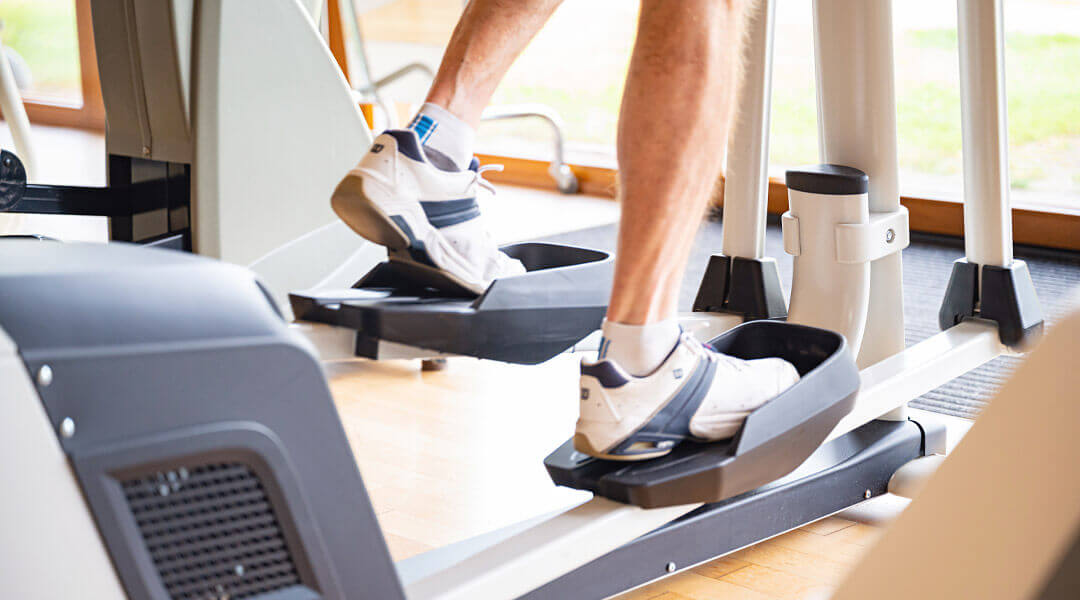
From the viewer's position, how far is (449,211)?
1.08 meters

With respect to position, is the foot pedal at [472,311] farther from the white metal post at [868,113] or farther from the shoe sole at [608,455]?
the white metal post at [868,113]

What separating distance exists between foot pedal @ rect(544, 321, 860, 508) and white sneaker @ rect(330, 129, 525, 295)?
0.23 metres

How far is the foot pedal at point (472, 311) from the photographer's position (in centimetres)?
102

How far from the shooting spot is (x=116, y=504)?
592mm

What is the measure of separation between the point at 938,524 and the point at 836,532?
0.96 m

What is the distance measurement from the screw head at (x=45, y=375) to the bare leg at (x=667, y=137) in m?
0.51

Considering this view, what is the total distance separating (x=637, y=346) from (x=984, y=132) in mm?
787

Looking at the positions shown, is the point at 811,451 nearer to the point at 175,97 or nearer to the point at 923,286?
the point at 175,97

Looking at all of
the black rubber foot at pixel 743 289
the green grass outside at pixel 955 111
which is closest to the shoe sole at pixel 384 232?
the black rubber foot at pixel 743 289

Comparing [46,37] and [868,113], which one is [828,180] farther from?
[46,37]

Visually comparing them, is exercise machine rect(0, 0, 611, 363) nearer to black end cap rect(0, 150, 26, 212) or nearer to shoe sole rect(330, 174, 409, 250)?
black end cap rect(0, 150, 26, 212)

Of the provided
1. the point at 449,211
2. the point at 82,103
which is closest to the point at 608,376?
the point at 449,211

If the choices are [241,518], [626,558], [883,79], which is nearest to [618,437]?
[626,558]

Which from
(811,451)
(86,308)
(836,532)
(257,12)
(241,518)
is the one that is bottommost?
(836,532)
